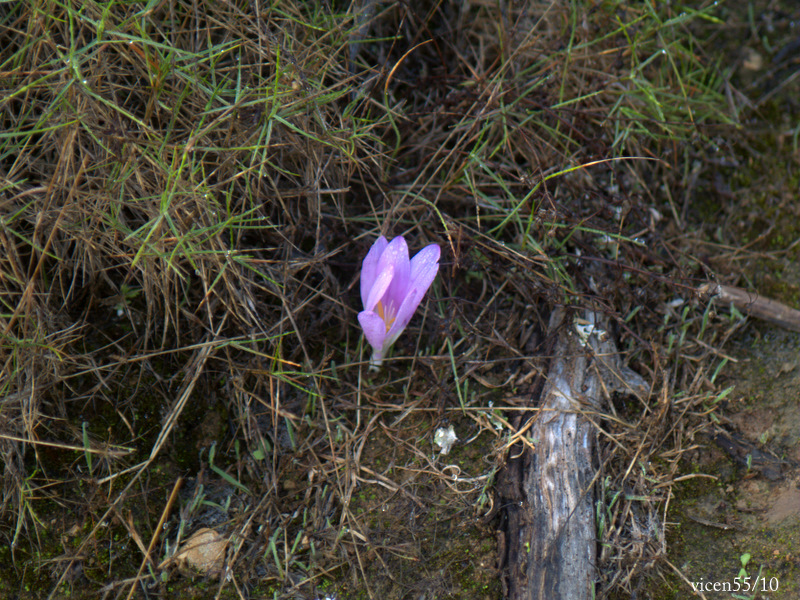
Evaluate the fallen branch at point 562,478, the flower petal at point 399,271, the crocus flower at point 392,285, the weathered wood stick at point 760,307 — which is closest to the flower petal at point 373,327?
the crocus flower at point 392,285

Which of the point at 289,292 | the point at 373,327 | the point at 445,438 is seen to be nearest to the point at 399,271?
the point at 373,327

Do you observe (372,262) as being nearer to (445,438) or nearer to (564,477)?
(445,438)

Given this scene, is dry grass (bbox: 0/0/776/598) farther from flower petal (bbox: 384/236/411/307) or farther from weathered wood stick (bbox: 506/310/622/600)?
flower petal (bbox: 384/236/411/307)

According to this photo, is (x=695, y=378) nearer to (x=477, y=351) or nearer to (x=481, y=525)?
(x=477, y=351)

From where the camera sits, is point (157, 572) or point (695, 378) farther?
point (695, 378)

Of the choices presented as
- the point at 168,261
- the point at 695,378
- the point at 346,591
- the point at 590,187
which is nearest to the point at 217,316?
the point at 168,261

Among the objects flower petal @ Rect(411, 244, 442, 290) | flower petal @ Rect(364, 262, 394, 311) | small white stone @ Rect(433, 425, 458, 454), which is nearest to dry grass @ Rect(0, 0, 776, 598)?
small white stone @ Rect(433, 425, 458, 454)

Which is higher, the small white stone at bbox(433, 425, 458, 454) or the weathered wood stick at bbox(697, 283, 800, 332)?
the weathered wood stick at bbox(697, 283, 800, 332)
